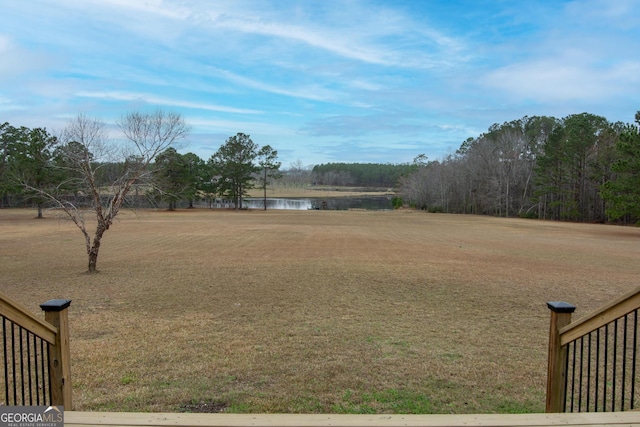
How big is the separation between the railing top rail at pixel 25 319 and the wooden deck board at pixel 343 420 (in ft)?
2.28

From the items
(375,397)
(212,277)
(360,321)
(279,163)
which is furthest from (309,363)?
(279,163)

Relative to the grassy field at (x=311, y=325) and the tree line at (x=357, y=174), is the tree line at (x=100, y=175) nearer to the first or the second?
the grassy field at (x=311, y=325)

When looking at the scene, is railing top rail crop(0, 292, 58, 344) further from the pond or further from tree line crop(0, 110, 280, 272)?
the pond

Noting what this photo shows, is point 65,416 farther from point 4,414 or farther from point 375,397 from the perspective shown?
point 375,397

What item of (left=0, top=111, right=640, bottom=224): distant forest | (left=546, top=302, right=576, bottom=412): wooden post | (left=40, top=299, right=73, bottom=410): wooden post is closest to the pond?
(left=0, top=111, right=640, bottom=224): distant forest

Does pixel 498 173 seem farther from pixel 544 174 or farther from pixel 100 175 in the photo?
pixel 100 175

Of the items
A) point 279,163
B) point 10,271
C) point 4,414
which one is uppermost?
point 279,163

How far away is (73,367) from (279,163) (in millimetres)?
53242

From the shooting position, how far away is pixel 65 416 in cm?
230

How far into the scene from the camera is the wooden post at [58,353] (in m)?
2.92

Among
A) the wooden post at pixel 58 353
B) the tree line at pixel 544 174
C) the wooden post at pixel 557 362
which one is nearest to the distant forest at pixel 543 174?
the tree line at pixel 544 174

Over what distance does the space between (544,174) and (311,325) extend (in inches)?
→ 1687

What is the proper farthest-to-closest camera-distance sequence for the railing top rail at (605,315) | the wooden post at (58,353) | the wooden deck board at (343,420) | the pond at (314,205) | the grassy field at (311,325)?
the pond at (314,205), the grassy field at (311,325), the wooden post at (58,353), the railing top rail at (605,315), the wooden deck board at (343,420)
